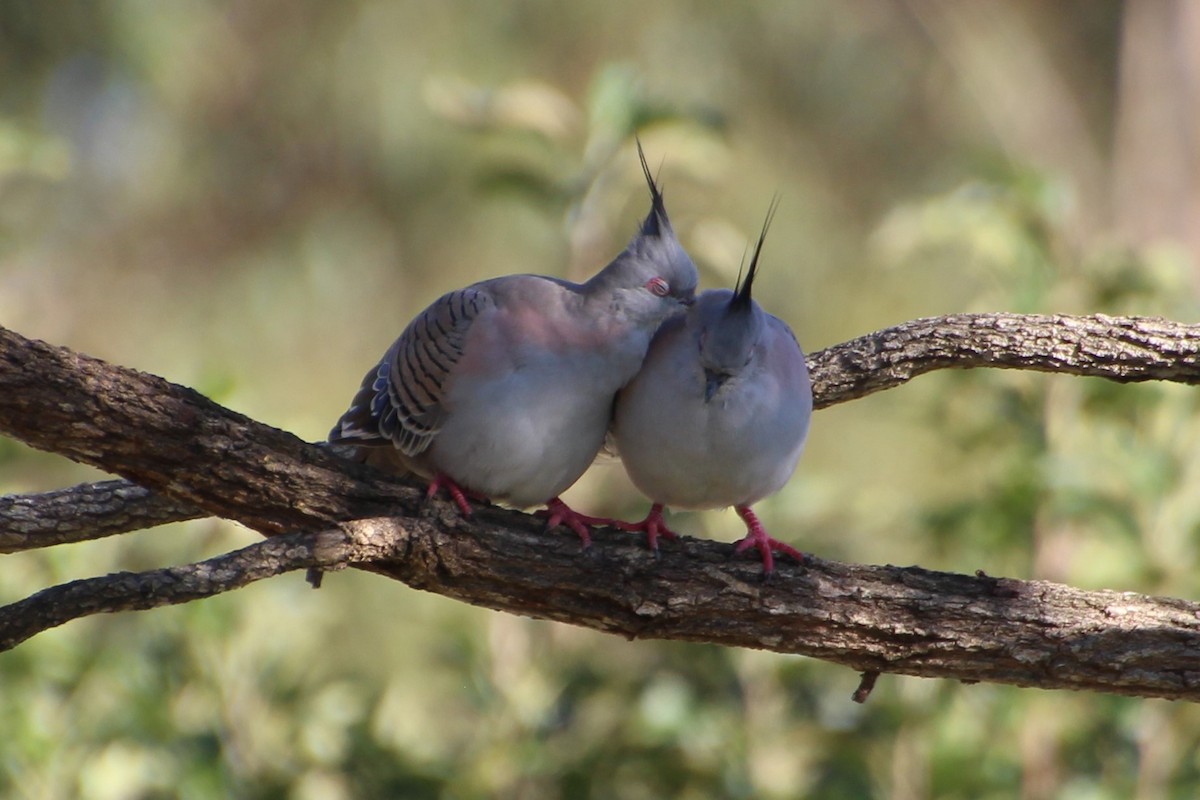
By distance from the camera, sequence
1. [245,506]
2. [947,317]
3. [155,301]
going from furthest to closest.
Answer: [155,301] → [947,317] → [245,506]

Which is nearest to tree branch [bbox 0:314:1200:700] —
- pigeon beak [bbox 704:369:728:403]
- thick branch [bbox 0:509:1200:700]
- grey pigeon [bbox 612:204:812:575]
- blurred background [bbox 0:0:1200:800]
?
thick branch [bbox 0:509:1200:700]

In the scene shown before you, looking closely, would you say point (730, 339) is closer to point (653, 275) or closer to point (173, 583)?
point (653, 275)

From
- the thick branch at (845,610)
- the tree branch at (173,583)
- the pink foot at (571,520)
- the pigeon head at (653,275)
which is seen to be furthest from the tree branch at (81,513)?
the pigeon head at (653,275)

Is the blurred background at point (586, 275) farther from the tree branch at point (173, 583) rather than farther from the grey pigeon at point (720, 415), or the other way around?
the tree branch at point (173, 583)

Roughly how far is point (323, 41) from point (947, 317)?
1253 cm

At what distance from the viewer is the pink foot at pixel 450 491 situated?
3607mm

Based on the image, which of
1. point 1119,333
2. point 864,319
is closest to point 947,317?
point 1119,333

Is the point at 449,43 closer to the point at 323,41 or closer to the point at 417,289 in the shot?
the point at 323,41

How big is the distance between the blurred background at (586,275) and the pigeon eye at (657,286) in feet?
5.04

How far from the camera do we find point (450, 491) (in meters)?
3.75

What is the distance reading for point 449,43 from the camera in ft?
47.8

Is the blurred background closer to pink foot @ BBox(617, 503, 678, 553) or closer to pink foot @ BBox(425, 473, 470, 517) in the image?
pink foot @ BBox(425, 473, 470, 517)

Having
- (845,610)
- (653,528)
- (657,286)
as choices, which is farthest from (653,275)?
(845,610)

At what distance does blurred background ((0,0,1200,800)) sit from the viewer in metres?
5.23
